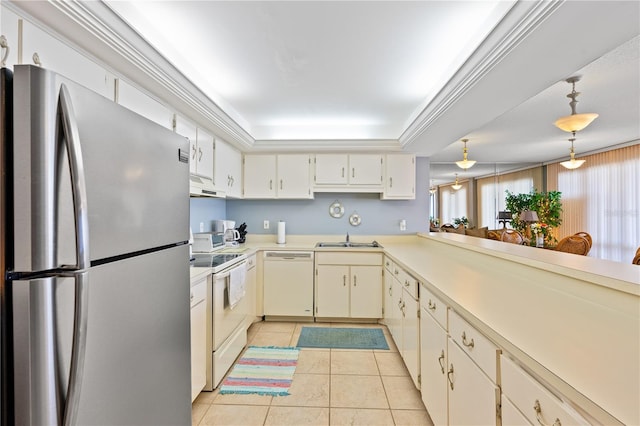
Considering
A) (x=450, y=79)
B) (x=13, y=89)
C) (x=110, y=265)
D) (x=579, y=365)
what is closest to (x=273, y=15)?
(x=450, y=79)

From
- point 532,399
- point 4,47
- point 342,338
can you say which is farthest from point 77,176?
point 342,338

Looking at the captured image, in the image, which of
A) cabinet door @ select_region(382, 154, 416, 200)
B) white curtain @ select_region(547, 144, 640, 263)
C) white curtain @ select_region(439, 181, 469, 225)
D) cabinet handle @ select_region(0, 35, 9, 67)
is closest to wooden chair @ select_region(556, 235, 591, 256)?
cabinet door @ select_region(382, 154, 416, 200)

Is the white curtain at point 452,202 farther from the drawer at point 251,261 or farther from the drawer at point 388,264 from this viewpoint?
the drawer at point 251,261

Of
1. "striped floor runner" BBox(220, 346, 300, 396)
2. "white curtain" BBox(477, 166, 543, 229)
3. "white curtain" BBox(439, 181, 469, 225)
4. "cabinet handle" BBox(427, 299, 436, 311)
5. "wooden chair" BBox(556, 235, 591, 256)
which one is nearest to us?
"cabinet handle" BBox(427, 299, 436, 311)

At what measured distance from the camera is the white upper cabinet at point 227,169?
300 centimetres


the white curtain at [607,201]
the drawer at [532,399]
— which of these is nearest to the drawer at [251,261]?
the drawer at [532,399]

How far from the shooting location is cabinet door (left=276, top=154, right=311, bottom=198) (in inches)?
151

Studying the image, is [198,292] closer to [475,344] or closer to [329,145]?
[475,344]

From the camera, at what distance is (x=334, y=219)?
4.14 m

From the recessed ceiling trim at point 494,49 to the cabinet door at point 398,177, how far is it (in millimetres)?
1359

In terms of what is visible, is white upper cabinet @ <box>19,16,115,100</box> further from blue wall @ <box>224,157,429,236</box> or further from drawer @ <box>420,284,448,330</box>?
blue wall @ <box>224,157,429,236</box>

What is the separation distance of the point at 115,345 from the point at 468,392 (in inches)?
54.1

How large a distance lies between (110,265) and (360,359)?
2392 mm

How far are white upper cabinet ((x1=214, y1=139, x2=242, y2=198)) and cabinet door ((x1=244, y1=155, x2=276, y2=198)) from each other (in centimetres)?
11
